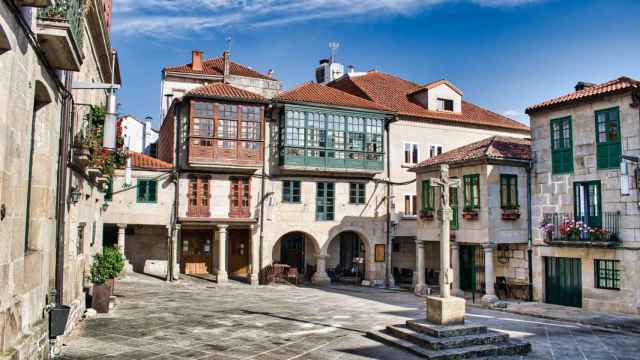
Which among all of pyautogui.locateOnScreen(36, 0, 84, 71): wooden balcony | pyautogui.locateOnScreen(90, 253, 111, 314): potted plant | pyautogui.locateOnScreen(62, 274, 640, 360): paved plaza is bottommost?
pyautogui.locateOnScreen(62, 274, 640, 360): paved plaza

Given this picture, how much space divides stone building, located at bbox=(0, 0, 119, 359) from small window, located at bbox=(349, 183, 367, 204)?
19.2 m

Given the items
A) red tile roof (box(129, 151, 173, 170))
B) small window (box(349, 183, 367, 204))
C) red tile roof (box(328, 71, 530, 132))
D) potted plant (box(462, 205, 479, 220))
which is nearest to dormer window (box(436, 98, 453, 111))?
red tile roof (box(328, 71, 530, 132))

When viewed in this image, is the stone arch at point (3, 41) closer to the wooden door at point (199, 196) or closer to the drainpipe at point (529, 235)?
the drainpipe at point (529, 235)

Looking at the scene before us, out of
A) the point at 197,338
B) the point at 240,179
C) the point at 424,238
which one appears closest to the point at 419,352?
the point at 197,338

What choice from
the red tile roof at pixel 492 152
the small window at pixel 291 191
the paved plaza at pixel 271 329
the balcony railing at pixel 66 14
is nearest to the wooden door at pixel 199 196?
the small window at pixel 291 191

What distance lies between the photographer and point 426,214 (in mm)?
25953

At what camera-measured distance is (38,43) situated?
26.8 feet

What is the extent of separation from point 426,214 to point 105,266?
14.7 metres

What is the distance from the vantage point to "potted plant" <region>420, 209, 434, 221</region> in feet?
84.2

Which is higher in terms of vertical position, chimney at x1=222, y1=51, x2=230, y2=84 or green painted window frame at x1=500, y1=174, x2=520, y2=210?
Answer: chimney at x1=222, y1=51, x2=230, y2=84

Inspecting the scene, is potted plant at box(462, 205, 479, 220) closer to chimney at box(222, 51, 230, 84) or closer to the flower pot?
the flower pot

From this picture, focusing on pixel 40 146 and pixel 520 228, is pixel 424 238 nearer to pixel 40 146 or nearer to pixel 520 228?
pixel 520 228

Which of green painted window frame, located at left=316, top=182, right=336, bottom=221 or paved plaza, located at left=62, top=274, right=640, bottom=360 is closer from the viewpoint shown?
paved plaza, located at left=62, top=274, right=640, bottom=360

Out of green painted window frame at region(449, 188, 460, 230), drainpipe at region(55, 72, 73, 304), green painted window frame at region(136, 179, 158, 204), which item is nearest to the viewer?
drainpipe at region(55, 72, 73, 304)
